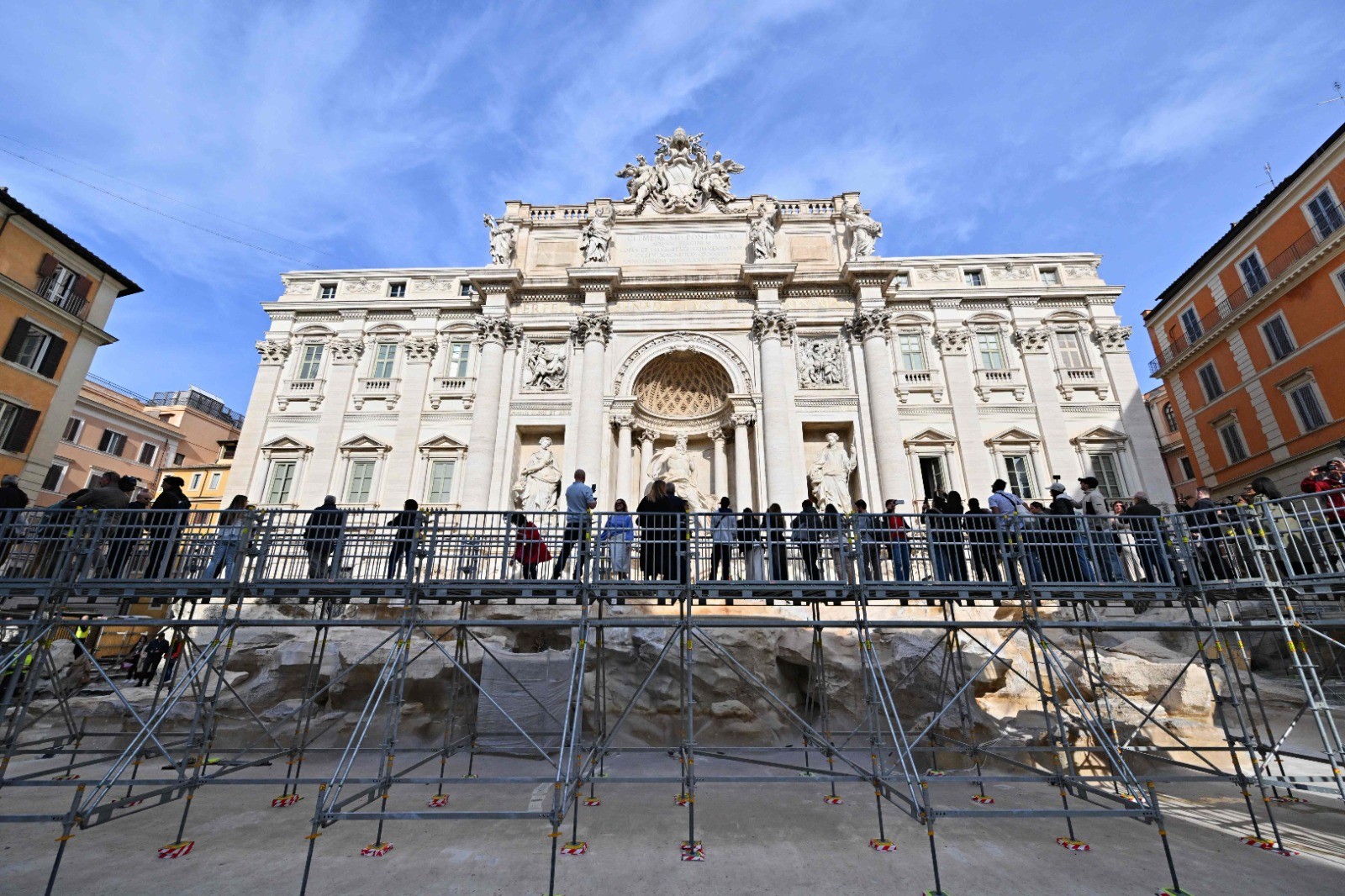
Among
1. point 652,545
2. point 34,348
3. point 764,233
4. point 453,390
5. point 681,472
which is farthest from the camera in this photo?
point 764,233

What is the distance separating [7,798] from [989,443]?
86.8 feet

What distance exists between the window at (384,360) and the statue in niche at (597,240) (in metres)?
9.11

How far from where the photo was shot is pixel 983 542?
8391mm

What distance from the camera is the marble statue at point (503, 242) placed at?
24.4 m

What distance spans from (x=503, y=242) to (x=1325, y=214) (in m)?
32.1

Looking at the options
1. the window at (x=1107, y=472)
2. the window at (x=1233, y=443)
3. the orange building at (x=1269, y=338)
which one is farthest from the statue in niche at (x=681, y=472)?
the window at (x=1233, y=443)

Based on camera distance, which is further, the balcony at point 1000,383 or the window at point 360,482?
the balcony at point 1000,383

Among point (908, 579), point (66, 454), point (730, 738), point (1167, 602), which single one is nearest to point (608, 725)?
point (730, 738)

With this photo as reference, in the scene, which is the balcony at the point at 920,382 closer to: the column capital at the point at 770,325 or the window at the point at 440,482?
the column capital at the point at 770,325

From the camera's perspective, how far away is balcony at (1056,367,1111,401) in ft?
74.3

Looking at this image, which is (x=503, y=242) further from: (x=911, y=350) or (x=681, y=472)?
(x=911, y=350)

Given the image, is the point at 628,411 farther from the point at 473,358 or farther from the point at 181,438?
the point at 181,438

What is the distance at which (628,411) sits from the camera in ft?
71.8

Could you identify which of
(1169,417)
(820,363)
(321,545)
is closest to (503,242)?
(820,363)
